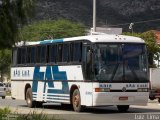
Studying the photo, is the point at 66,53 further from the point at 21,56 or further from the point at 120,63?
the point at 21,56

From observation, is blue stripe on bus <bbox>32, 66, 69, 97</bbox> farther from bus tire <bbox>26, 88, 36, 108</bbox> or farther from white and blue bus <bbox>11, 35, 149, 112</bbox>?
bus tire <bbox>26, 88, 36, 108</bbox>

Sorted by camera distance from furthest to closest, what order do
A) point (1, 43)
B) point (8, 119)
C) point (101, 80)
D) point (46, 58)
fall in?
point (46, 58) < point (101, 80) < point (8, 119) < point (1, 43)

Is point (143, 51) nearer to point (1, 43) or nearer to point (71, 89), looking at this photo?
point (71, 89)

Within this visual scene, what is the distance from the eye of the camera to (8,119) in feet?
53.3

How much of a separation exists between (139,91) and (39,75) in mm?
6739

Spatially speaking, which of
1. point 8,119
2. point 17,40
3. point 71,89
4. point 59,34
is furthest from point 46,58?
point 59,34

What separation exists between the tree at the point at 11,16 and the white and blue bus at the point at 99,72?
37.6 ft

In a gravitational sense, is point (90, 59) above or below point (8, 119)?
above

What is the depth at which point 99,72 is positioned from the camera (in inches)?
971

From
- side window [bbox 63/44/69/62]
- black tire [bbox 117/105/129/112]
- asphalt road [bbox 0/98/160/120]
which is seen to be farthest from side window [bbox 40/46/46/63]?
black tire [bbox 117/105/129/112]

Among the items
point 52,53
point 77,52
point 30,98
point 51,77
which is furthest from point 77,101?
point 30,98

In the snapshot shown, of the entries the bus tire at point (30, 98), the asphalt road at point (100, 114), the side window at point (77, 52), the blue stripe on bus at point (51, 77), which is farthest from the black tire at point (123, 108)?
the bus tire at point (30, 98)

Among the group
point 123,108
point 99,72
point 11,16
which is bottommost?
point 123,108

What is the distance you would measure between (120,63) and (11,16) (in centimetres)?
1235
